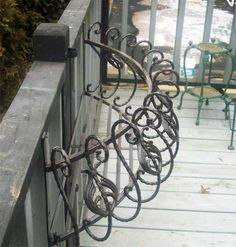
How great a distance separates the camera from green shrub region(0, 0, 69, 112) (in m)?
3.60

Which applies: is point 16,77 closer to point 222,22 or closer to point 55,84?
point 222,22

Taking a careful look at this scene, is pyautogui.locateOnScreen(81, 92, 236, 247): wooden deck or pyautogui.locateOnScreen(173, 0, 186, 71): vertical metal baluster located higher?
pyautogui.locateOnScreen(173, 0, 186, 71): vertical metal baluster

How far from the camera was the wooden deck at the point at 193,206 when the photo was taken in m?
2.29

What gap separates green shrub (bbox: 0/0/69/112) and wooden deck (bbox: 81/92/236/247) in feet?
4.65

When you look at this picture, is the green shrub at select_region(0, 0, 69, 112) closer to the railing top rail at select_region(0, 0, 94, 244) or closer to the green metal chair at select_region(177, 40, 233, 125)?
the green metal chair at select_region(177, 40, 233, 125)

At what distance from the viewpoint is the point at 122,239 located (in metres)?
2.28

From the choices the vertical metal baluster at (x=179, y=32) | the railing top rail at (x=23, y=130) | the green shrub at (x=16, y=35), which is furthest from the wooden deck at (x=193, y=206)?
the green shrub at (x=16, y=35)

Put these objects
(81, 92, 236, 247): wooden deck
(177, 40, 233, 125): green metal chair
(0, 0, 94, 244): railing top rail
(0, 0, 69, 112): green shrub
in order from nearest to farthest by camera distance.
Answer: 1. (0, 0, 94, 244): railing top rail
2. (81, 92, 236, 247): wooden deck
3. (177, 40, 233, 125): green metal chair
4. (0, 0, 69, 112): green shrub

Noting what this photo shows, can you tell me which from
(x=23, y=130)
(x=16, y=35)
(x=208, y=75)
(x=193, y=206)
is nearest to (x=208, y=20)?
(x=208, y=75)

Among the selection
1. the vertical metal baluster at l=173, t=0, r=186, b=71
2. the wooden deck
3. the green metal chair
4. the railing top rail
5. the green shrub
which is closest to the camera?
the railing top rail

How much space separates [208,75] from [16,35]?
1.55 meters

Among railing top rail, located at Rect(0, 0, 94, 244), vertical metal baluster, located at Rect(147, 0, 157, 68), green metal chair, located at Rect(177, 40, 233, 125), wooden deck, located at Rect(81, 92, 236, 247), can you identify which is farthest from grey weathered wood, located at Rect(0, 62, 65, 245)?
vertical metal baluster, located at Rect(147, 0, 157, 68)

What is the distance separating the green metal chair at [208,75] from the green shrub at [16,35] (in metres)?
1.29

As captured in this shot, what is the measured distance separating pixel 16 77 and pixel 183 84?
1.35 metres
